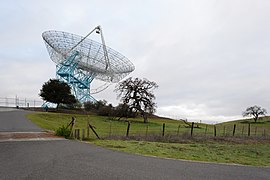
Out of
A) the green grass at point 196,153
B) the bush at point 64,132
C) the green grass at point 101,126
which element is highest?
the bush at point 64,132

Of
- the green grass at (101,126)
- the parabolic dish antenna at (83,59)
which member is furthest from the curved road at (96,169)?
the parabolic dish antenna at (83,59)

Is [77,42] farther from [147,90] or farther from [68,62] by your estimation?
[147,90]

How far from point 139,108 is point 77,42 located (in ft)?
53.7

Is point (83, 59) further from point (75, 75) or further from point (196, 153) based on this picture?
point (196, 153)

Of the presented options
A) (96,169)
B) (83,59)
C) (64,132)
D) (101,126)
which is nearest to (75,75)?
(83,59)

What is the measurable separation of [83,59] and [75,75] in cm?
733

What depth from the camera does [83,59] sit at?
143 feet

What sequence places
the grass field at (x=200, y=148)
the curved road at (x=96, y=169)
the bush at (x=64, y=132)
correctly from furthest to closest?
the bush at (x=64, y=132), the grass field at (x=200, y=148), the curved road at (x=96, y=169)

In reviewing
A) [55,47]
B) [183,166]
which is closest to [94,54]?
[55,47]

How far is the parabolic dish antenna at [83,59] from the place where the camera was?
3897 centimetres

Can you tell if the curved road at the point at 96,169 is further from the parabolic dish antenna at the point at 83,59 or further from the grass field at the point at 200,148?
the parabolic dish antenna at the point at 83,59

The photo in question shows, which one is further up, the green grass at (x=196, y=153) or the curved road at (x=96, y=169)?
the curved road at (x=96, y=169)

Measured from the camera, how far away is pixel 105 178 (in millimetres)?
5625

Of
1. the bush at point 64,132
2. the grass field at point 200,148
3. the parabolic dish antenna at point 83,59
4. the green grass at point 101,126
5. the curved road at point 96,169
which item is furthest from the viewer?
the parabolic dish antenna at point 83,59
